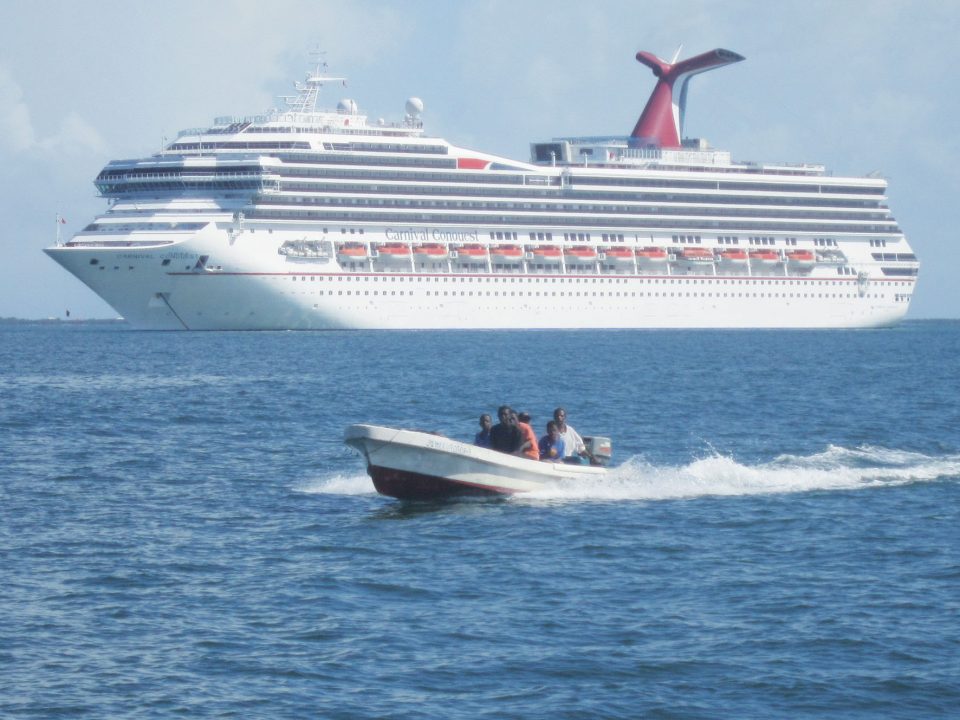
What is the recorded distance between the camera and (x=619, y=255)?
111 metres

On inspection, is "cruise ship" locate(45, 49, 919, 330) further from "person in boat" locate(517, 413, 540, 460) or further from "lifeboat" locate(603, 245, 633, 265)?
"person in boat" locate(517, 413, 540, 460)

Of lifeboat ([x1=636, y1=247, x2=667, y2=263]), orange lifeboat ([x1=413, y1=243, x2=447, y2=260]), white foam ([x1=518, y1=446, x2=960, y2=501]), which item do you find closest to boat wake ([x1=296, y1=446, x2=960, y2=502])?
white foam ([x1=518, y1=446, x2=960, y2=501])

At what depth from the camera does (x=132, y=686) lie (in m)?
15.2

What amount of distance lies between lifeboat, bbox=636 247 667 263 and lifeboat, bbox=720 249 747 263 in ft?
17.1

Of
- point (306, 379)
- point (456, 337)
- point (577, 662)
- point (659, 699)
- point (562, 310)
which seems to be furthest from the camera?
point (562, 310)

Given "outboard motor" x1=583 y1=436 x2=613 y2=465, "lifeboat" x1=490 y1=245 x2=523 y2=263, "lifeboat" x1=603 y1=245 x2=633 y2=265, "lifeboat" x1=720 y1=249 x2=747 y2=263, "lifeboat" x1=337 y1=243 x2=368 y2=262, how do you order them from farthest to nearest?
"lifeboat" x1=720 y1=249 x2=747 y2=263 < "lifeboat" x1=603 y1=245 x2=633 y2=265 < "lifeboat" x1=490 y1=245 x2=523 y2=263 < "lifeboat" x1=337 y1=243 x2=368 y2=262 < "outboard motor" x1=583 y1=436 x2=613 y2=465

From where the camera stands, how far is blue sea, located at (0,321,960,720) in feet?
49.8

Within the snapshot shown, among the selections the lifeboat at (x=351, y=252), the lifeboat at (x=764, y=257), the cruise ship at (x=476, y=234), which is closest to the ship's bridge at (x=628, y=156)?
the cruise ship at (x=476, y=234)

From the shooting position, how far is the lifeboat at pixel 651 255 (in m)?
112

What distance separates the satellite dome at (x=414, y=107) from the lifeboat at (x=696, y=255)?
71.1 feet

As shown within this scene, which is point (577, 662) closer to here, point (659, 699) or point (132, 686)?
point (659, 699)

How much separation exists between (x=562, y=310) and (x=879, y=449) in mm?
72828

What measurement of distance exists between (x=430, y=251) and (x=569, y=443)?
7704cm

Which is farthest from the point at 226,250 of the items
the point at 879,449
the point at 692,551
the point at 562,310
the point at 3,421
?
the point at 692,551
